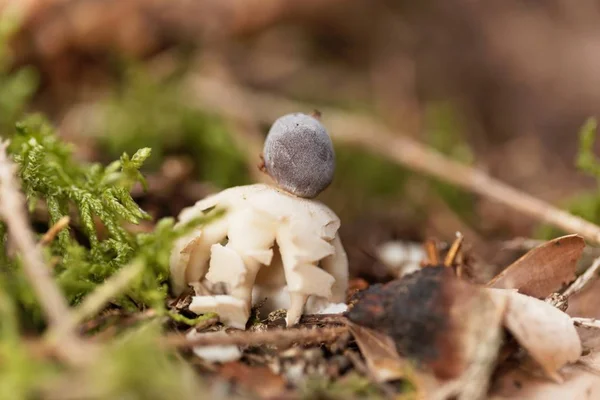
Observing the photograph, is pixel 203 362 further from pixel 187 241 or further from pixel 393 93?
pixel 393 93

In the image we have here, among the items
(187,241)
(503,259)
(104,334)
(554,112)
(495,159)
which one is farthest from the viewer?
(554,112)

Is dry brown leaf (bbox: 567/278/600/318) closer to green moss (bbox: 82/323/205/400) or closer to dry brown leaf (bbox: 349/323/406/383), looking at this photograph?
dry brown leaf (bbox: 349/323/406/383)

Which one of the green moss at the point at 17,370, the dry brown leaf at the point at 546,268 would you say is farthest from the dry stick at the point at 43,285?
the dry brown leaf at the point at 546,268

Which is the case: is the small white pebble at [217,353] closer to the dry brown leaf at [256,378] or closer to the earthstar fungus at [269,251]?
the dry brown leaf at [256,378]

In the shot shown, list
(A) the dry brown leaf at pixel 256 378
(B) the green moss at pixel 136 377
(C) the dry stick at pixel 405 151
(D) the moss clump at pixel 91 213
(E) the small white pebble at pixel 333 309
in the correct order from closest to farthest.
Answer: (B) the green moss at pixel 136 377, (A) the dry brown leaf at pixel 256 378, (D) the moss clump at pixel 91 213, (E) the small white pebble at pixel 333 309, (C) the dry stick at pixel 405 151

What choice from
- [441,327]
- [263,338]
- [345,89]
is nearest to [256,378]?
[263,338]

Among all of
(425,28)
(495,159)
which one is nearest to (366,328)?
(495,159)
